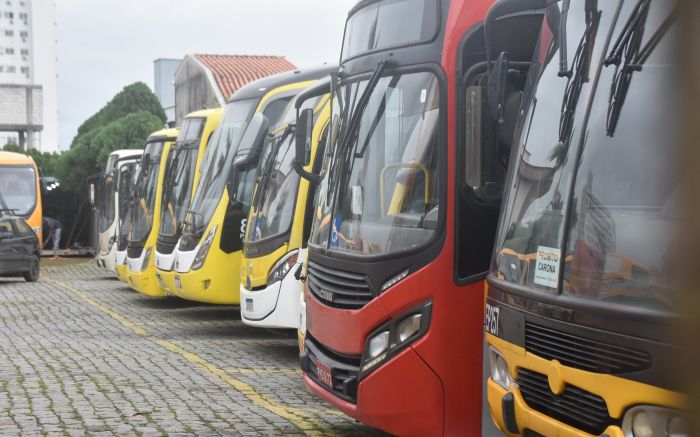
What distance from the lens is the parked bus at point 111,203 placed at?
85.4 ft

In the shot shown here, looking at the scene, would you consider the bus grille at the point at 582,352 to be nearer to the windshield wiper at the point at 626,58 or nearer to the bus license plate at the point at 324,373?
the windshield wiper at the point at 626,58

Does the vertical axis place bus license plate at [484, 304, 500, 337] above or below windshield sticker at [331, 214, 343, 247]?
below

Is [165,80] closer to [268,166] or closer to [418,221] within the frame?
[268,166]

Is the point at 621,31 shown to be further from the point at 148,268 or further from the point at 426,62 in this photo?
the point at 148,268

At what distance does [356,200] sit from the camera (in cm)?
685

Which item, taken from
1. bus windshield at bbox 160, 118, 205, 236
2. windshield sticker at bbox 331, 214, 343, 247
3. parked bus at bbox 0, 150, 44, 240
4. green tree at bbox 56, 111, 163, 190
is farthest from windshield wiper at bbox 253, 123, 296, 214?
green tree at bbox 56, 111, 163, 190

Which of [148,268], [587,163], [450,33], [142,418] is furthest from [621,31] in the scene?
[148,268]

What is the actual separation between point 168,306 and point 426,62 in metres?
13.3

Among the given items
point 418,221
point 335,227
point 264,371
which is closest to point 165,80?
point 264,371

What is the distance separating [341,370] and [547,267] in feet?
8.04

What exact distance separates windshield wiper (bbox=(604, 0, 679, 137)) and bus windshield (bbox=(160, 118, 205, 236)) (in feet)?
42.9

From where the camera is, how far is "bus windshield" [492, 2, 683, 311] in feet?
12.2

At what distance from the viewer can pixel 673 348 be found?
4.98 ft

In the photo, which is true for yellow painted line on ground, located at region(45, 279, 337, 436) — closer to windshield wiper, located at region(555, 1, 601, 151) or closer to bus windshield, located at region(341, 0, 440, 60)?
bus windshield, located at region(341, 0, 440, 60)
